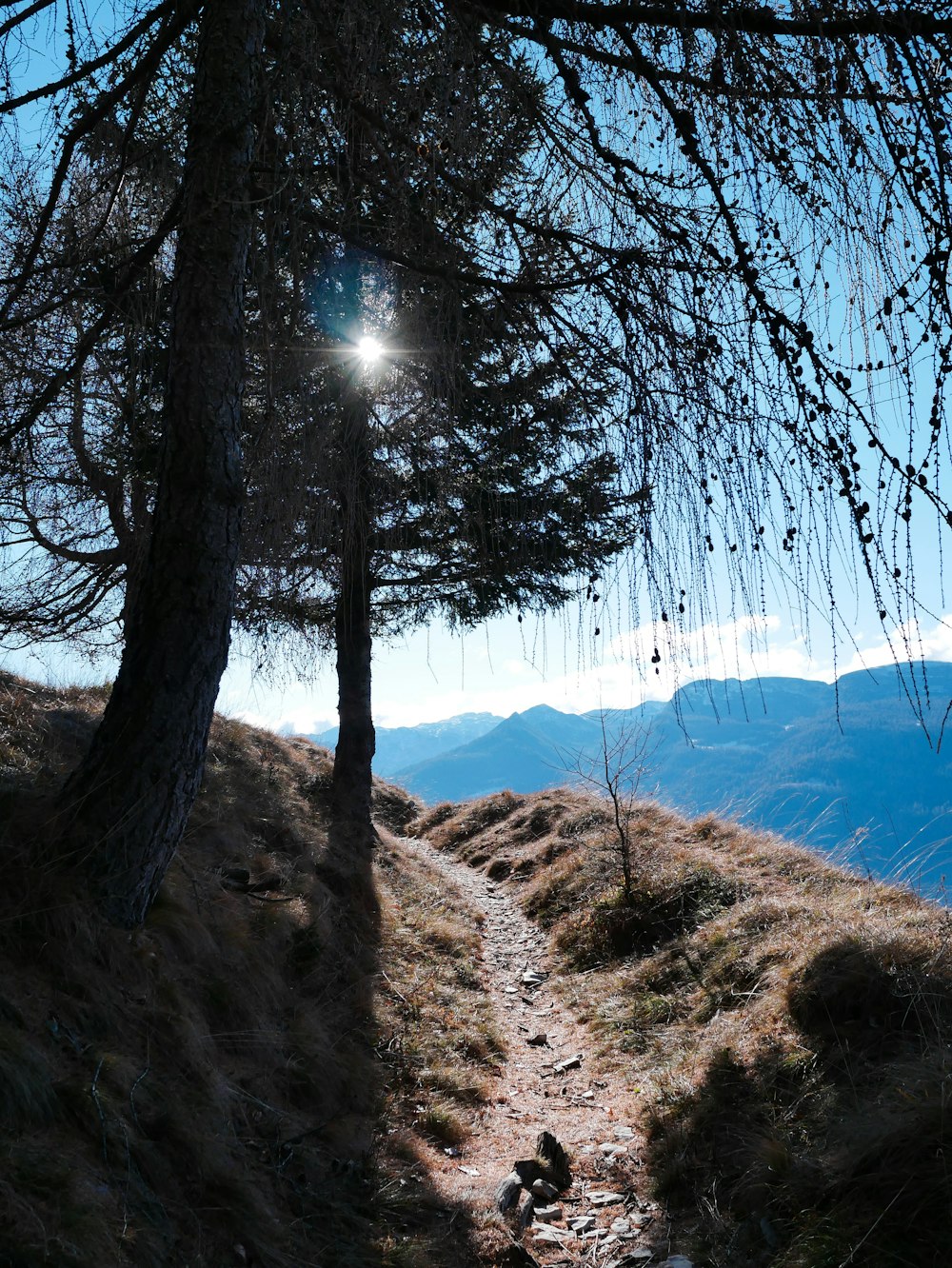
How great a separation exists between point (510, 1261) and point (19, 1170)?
8.47 ft

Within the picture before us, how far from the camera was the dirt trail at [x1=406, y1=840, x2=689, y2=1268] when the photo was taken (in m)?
3.81

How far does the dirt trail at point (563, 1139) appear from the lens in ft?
12.5

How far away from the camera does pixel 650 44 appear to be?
111 inches

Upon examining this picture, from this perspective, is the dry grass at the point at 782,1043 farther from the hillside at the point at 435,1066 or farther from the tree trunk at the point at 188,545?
the tree trunk at the point at 188,545

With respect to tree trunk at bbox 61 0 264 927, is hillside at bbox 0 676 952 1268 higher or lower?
lower

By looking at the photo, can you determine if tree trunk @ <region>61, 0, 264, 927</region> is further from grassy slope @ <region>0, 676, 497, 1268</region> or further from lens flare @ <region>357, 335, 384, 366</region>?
lens flare @ <region>357, 335, 384, 366</region>

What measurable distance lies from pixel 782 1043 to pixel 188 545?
4.34m

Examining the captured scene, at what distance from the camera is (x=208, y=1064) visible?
337cm

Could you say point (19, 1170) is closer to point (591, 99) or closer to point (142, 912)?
point (142, 912)

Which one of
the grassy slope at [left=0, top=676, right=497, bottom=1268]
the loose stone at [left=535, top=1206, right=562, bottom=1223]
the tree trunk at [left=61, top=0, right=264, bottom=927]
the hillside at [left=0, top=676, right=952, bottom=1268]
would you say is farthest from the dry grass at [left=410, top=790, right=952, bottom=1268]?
the tree trunk at [left=61, top=0, right=264, bottom=927]

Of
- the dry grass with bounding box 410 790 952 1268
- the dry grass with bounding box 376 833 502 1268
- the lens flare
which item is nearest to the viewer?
the dry grass with bounding box 410 790 952 1268

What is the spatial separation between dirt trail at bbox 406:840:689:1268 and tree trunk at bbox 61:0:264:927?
8.47 feet

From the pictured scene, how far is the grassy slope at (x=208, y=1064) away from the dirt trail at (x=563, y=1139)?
26 cm

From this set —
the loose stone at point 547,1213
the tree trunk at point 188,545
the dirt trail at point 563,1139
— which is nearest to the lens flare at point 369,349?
the tree trunk at point 188,545
